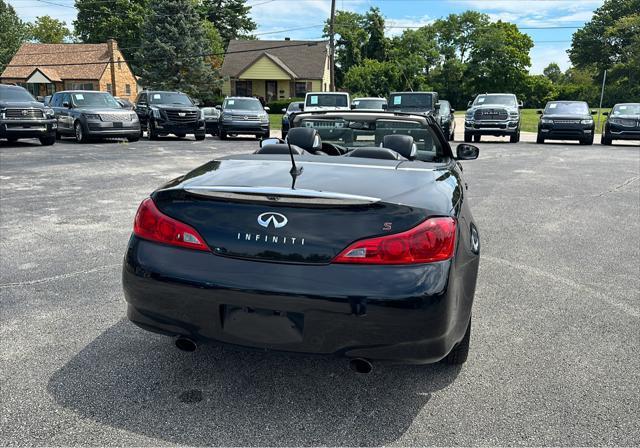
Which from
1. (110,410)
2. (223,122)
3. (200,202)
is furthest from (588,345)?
(223,122)

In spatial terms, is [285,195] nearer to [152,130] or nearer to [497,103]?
[152,130]

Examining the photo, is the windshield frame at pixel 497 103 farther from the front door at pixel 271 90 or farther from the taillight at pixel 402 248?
the front door at pixel 271 90

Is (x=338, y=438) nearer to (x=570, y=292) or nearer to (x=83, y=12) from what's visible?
(x=570, y=292)

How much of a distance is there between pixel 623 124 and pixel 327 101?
11.0 meters

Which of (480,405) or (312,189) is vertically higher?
(312,189)

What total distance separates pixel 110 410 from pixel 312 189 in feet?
4.82

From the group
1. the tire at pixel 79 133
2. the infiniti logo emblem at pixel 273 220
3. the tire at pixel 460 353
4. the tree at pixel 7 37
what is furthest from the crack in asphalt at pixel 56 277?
the tree at pixel 7 37

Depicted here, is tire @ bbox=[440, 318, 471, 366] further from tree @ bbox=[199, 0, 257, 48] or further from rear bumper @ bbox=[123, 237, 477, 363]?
tree @ bbox=[199, 0, 257, 48]

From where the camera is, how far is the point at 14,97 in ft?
58.2

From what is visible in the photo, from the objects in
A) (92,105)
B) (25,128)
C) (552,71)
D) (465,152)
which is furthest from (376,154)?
(552,71)

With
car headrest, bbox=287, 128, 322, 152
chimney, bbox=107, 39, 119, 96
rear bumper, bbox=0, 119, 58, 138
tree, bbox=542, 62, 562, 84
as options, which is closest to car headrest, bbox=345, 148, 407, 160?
car headrest, bbox=287, 128, 322, 152

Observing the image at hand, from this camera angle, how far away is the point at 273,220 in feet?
8.84

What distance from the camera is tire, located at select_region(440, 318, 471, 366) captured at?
328cm

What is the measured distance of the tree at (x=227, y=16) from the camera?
260ft
